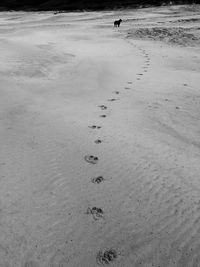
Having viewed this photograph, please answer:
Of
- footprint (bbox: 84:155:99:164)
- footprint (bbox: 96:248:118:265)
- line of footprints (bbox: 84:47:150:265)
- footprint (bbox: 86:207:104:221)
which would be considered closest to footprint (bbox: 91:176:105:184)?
line of footprints (bbox: 84:47:150:265)

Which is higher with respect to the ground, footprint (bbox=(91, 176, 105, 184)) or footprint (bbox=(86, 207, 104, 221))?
footprint (bbox=(86, 207, 104, 221))

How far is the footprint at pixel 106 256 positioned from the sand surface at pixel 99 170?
0.01 meters

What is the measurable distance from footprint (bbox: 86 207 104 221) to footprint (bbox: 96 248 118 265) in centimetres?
62

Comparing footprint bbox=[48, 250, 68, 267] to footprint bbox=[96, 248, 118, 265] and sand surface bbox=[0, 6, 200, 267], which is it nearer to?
sand surface bbox=[0, 6, 200, 267]

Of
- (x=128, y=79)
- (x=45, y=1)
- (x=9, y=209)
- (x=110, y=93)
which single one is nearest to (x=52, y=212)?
(x=9, y=209)

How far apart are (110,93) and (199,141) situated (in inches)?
157

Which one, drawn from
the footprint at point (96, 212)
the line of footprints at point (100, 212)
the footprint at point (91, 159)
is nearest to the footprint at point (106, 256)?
the line of footprints at point (100, 212)

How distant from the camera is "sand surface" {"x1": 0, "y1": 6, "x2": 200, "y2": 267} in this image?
13.7 ft

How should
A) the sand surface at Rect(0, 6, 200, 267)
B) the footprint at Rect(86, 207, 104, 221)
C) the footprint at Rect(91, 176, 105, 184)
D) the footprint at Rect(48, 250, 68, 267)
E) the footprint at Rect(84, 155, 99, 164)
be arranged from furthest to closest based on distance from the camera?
the footprint at Rect(84, 155, 99, 164) < the footprint at Rect(91, 176, 105, 184) < the footprint at Rect(86, 207, 104, 221) < the sand surface at Rect(0, 6, 200, 267) < the footprint at Rect(48, 250, 68, 267)

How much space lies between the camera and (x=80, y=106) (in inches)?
351

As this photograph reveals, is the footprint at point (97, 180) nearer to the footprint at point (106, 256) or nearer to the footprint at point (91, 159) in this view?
the footprint at point (91, 159)

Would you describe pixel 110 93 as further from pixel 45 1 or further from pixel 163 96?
pixel 45 1

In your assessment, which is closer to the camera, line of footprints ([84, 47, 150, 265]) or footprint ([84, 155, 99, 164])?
line of footprints ([84, 47, 150, 265])

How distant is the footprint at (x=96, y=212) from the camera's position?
15.3 feet
